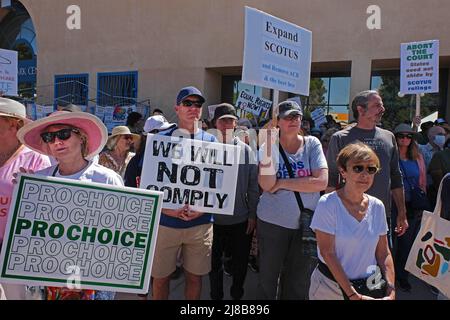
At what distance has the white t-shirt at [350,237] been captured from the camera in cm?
232

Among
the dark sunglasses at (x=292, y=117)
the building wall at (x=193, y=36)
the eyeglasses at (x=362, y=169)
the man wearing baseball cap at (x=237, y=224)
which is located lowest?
the man wearing baseball cap at (x=237, y=224)

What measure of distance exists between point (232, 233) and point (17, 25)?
20567 mm

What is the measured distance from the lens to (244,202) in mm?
3895

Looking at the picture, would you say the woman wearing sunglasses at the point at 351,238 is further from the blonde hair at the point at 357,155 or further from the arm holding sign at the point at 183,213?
the arm holding sign at the point at 183,213

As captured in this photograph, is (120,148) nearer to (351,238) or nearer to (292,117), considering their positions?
(292,117)

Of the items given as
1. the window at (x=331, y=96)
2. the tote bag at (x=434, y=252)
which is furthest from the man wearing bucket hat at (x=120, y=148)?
the window at (x=331, y=96)

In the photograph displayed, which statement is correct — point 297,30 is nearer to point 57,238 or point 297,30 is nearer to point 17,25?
point 57,238

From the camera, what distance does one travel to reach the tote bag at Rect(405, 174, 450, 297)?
2508 mm

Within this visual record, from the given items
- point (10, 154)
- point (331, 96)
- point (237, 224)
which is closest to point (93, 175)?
point (10, 154)

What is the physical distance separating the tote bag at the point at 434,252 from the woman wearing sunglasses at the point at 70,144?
79.6 inches

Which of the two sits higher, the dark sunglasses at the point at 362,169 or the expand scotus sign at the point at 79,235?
the dark sunglasses at the point at 362,169

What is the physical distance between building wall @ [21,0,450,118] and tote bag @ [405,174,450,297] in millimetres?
9875

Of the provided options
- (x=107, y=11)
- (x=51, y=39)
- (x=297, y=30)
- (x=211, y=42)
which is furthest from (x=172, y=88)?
(x=297, y=30)
